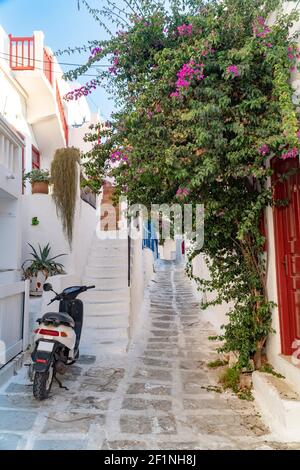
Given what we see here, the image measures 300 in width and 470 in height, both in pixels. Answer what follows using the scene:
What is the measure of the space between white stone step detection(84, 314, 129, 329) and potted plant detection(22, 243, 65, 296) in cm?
132

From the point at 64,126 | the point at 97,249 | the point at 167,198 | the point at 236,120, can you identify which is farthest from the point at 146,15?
the point at 64,126

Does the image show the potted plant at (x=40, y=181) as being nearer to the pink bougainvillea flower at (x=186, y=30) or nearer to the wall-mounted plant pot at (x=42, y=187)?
the wall-mounted plant pot at (x=42, y=187)

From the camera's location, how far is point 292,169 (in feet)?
11.6

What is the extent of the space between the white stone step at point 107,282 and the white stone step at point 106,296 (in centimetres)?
14

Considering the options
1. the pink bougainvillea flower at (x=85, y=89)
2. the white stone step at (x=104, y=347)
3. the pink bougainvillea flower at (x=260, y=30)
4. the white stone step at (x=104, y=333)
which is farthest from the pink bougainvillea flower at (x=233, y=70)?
the white stone step at (x=104, y=333)

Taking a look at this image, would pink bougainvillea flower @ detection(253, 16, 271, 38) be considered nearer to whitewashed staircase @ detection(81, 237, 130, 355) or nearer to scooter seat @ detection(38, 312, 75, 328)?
scooter seat @ detection(38, 312, 75, 328)

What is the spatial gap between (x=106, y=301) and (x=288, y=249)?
168 inches

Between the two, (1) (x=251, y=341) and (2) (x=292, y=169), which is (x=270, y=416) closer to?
(1) (x=251, y=341)

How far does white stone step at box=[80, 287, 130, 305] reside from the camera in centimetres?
715

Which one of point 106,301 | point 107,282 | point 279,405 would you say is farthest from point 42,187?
point 279,405

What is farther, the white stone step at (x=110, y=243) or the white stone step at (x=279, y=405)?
the white stone step at (x=110, y=243)

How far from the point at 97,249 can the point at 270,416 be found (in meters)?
7.17

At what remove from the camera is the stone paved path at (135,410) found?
2840mm

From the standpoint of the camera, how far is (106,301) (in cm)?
714
